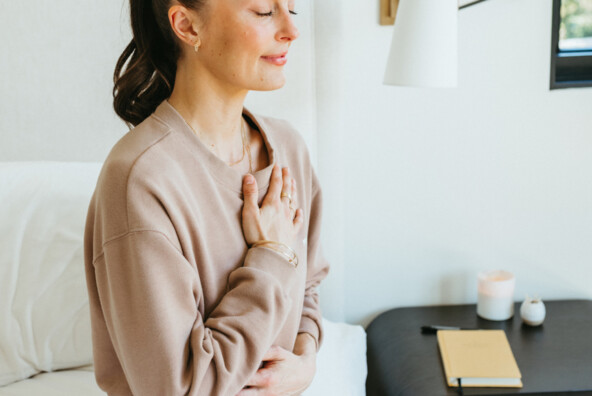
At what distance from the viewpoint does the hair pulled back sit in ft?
2.98

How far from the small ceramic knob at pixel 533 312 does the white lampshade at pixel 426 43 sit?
617mm

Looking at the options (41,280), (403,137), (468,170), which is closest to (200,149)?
(41,280)

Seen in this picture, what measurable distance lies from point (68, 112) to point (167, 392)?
0.94m

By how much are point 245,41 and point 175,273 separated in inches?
13.5

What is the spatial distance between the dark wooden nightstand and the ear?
2.88 feet

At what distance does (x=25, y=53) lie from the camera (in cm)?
147

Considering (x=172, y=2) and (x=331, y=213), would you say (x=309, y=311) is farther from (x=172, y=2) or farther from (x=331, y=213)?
(x=172, y=2)

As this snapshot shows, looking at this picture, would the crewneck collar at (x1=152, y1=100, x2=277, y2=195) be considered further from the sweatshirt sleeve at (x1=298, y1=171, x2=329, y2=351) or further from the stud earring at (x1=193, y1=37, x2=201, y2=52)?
the sweatshirt sleeve at (x1=298, y1=171, x2=329, y2=351)

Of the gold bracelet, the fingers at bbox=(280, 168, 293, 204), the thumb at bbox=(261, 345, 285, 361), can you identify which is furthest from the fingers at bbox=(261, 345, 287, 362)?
the fingers at bbox=(280, 168, 293, 204)

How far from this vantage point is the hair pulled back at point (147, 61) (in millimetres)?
909

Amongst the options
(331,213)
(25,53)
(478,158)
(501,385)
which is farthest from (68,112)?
(501,385)

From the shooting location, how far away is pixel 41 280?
126cm

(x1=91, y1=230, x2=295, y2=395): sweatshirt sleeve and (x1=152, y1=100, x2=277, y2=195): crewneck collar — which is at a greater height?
(x1=152, y1=100, x2=277, y2=195): crewneck collar

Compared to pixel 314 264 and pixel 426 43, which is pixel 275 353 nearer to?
pixel 314 264
